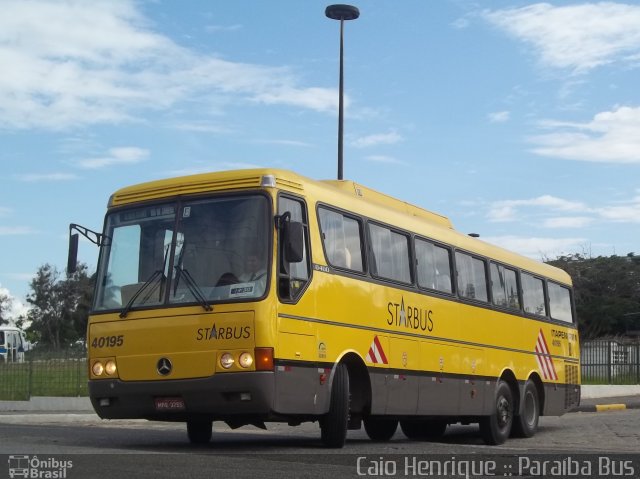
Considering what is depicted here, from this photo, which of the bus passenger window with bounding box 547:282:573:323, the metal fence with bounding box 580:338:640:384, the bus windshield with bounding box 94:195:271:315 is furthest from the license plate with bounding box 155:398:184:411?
the metal fence with bounding box 580:338:640:384

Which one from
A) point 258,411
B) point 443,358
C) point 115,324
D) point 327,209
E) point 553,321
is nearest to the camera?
point 258,411

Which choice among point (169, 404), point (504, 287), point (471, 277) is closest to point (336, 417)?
point (169, 404)

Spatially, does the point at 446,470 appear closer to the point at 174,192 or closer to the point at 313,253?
the point at 313,253

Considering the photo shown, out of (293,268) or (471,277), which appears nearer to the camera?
(293,268)

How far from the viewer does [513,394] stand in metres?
18.8

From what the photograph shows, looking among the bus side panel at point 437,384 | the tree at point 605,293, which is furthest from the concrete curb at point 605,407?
the tree at point 605,293

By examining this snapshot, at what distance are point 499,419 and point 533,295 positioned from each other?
3426mm

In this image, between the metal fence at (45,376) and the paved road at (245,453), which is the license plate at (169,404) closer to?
the paved road at (245,453)

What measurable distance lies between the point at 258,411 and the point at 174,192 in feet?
9.54

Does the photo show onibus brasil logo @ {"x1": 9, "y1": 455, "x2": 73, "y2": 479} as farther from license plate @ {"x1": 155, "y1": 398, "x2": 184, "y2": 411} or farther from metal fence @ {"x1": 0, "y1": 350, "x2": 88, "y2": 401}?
metal fence @ {"x1": 0, "y1": 350, "x2": 88, "y2": 401}

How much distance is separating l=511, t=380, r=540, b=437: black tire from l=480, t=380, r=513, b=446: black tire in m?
0.27

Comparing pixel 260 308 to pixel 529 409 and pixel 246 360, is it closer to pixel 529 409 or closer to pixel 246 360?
pixel 246 360

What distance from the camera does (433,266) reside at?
16.1 metres

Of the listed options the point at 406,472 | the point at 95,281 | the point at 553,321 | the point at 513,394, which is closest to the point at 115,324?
the point at 95,281
